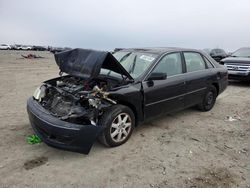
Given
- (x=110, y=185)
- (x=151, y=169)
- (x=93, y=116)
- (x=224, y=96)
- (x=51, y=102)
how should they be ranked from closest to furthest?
(x=110, y=185) → (x=151, y=169) → (x=93, y=116) → (x=51, y=102) → (x=224, y=96)

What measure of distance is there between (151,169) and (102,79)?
1.83m

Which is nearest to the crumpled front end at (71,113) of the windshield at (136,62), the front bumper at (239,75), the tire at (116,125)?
the tire at (116,125)

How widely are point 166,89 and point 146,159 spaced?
4.98ft

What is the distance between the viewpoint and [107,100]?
378cm

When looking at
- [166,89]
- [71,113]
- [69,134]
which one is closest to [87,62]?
[71,113]

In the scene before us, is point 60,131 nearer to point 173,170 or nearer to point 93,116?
point 93,116

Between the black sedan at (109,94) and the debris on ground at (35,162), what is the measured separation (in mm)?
273

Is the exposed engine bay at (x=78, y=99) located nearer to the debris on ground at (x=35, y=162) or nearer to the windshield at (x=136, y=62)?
the windshield at (x=136, y=62)

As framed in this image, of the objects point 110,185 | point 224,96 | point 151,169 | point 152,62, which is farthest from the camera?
point 224,96

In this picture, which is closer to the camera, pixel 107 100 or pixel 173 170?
pixel 173 170

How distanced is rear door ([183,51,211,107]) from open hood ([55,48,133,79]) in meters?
1.65

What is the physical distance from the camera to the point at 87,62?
13.5 feet

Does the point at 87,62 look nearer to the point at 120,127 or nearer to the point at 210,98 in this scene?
the point at 120,127

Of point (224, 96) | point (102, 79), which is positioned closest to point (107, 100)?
point (102, 79)
